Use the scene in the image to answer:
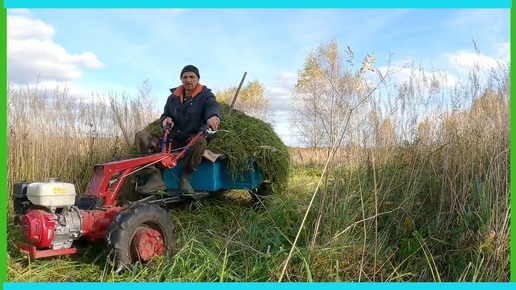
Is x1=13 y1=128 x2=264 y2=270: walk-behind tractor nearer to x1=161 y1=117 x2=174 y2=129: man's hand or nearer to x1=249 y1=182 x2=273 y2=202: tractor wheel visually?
x1=161 y1=117 x2=174 y2=129: man's hand

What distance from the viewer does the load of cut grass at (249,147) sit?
16.1 ft

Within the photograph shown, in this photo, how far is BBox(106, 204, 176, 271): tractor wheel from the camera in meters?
3.12

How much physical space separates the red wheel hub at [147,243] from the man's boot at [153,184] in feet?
3.65

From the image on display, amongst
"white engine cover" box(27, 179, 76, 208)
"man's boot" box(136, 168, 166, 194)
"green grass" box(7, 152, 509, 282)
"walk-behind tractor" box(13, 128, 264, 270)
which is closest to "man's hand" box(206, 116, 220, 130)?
"man's boot" box(136, 168, 166, 194)

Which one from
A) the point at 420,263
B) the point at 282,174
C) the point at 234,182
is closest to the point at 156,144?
the point at 234,182

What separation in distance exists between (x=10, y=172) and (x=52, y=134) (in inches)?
28.2

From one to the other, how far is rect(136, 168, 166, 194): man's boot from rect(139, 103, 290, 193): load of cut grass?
27.3 inches

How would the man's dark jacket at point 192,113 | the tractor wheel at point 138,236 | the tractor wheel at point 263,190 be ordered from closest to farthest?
the tractor wheel at point 138,236 < the man's dark jacket at point 192,113 < the tractor wheel at point 263,190

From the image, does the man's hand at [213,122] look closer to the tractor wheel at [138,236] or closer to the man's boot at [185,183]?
the man's boot at [185,183]

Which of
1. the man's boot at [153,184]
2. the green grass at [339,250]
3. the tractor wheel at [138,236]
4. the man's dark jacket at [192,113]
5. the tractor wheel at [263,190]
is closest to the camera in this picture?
the green grass at [339,250]

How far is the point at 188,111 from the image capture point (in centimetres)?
501

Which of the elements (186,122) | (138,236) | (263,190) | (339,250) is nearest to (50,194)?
(138,236)

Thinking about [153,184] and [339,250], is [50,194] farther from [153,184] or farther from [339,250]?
[339,250]

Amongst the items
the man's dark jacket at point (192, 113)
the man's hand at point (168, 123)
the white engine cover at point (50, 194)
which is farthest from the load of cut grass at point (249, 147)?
the white engine cover at point (50, 194)
